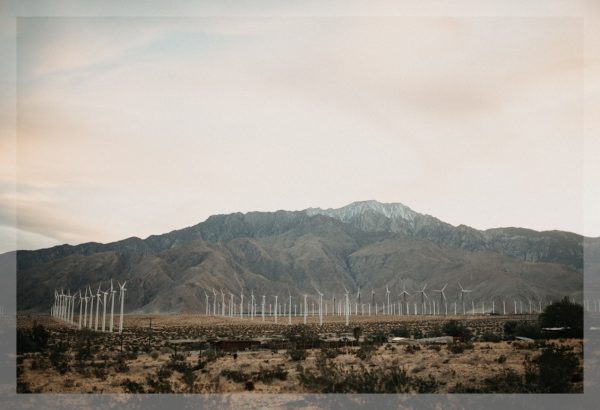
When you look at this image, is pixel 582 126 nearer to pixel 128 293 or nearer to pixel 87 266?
pixel 128 293

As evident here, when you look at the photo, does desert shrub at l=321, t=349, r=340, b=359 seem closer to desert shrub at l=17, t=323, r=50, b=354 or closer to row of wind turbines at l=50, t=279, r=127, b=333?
desert shrub at l=17, t=323, r=50, b=354

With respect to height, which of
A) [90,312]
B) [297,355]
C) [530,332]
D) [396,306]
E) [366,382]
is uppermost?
[366,382]

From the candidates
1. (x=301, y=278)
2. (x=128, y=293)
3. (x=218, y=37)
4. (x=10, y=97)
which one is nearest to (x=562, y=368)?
(x=218, y=37)

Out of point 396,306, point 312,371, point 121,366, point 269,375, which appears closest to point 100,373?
point 121,366

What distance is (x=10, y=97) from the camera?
22297 mm

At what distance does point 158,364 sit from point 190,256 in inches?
5129

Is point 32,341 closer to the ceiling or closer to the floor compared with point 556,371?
closer to the floor

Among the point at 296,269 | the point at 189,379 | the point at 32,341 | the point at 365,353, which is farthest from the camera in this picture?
the point at 296,269

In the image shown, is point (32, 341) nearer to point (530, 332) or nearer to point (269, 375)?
point (269, 375)

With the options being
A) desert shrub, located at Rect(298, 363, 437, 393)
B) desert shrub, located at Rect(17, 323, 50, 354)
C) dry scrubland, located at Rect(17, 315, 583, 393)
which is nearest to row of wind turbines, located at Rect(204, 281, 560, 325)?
desert shrub, located at Rect(17, 323, 50, 354)

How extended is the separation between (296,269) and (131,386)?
149m

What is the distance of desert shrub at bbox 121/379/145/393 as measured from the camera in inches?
732

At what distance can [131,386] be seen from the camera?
62.7 feet

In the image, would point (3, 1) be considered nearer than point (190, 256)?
Yes
